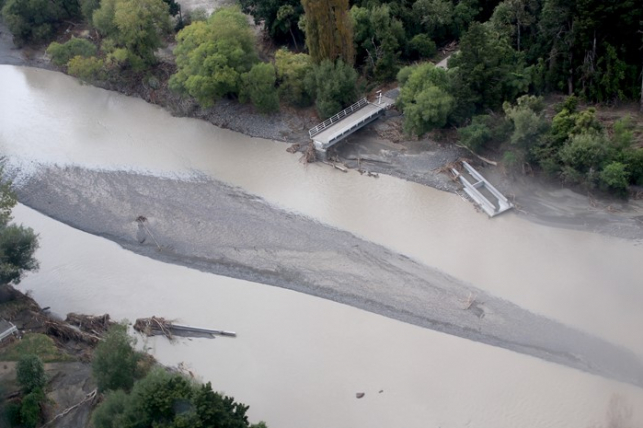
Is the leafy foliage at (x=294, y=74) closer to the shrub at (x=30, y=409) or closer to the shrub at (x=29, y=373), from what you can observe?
the shrub at (x=29, y=373)

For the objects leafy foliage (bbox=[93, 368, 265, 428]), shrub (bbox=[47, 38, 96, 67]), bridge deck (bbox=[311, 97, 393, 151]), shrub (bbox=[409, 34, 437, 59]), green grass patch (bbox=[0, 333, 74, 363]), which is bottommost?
green grass patch (bbox=[0, 333, 74, 363])

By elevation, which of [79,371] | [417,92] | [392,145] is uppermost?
[417,92]

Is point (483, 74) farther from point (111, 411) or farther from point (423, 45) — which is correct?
point (111, 411)

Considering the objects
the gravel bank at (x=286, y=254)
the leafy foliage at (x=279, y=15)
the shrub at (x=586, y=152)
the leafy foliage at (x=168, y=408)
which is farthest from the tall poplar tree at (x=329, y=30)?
the leafy foliage at (x=168, y=408)

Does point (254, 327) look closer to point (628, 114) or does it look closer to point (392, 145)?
point (392, 145)

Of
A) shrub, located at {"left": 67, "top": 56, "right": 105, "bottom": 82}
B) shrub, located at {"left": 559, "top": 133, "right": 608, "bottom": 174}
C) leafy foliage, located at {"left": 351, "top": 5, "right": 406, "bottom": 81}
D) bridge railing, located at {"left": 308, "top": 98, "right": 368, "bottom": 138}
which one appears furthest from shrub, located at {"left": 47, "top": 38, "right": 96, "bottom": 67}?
shrub, located at {"left": 559, "top": 133, "right": 608, "bottom": 174}

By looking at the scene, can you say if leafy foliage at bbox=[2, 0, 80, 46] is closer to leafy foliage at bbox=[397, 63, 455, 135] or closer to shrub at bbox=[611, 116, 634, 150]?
leafy foliage at bbox=[397, 63, 455, 135]

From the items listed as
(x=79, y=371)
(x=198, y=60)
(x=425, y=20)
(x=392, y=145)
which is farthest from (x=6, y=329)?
(x=425, y=20)
